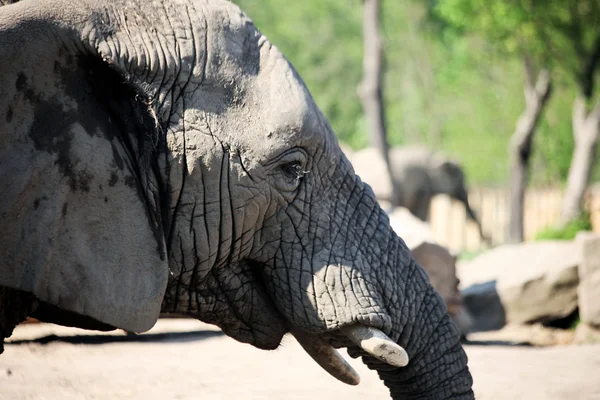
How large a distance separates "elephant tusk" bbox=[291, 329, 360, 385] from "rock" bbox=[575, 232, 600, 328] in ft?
20.6

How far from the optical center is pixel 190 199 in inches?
127

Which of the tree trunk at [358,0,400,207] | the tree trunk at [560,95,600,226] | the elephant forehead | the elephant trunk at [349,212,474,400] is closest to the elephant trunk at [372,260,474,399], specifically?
the elephant trunk at [349,212,474,400]

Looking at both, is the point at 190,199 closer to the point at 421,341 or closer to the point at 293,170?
the point at 293,170

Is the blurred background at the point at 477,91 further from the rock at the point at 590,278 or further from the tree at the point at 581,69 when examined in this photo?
the rock at the point at 590,278

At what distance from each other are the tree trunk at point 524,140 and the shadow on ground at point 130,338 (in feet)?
36.9

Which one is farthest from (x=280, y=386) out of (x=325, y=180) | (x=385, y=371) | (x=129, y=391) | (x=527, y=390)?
(x=325, y=180)

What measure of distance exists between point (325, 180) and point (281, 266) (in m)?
0.37

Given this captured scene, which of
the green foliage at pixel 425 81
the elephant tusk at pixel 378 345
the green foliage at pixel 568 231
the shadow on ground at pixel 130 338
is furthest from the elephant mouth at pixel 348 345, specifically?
the green foliage at pixel 425 81

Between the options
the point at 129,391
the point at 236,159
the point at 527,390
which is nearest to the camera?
the point at 236,159

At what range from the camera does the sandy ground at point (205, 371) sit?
5.36 metres

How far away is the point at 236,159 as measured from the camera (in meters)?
3.23

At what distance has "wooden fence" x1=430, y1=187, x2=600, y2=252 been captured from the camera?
2650cm

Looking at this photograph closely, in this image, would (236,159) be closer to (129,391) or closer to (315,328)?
(315,328)

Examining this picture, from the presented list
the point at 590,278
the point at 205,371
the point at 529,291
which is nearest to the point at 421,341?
the point at 205,371
